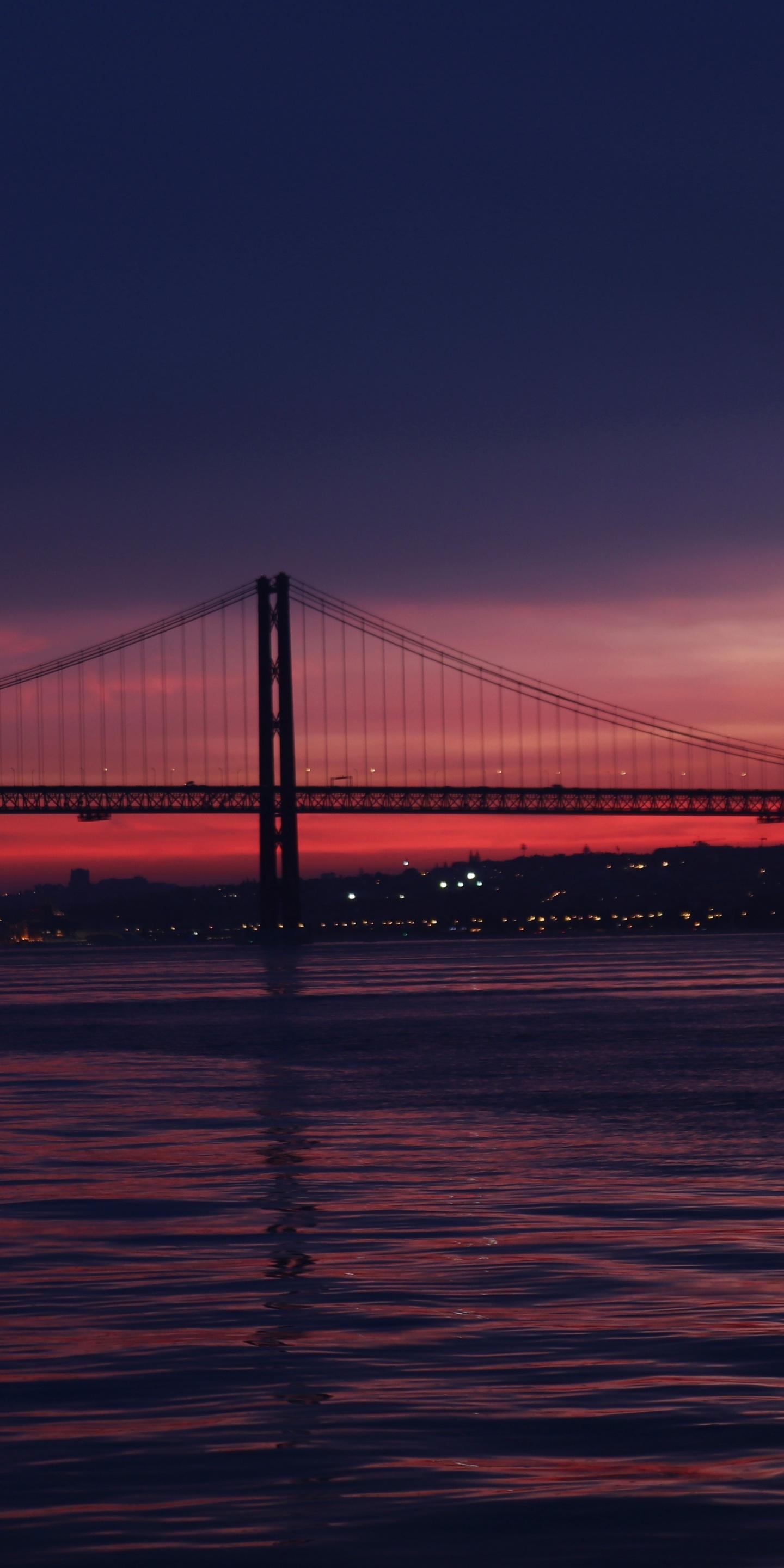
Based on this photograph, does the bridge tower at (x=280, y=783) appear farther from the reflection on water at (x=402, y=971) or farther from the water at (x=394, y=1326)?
the water at (x=394, y=1326)

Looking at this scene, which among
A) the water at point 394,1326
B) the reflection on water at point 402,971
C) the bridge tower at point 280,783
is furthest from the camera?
the bridge tower at point 280,783

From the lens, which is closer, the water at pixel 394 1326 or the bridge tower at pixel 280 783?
the water at pixel 394 1326

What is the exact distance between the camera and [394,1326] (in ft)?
24.4

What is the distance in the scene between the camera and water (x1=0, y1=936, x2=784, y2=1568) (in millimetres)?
4938

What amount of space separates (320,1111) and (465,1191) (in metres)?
6.70

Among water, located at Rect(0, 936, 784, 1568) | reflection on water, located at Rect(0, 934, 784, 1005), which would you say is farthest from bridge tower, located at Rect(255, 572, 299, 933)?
water, located at Rect(0, 936, 784, 1568)

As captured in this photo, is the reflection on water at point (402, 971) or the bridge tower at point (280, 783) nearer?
the reflection on water at point (402, 971)

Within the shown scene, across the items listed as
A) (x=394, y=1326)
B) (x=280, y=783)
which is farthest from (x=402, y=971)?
(x=394, y=1326)

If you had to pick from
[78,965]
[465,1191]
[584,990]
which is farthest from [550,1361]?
[78,965]

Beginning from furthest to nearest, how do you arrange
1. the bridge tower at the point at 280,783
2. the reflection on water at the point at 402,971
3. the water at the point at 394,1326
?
1. the bridge tower at the point at 280,783
2. the reflection on water at the point at 402,971
3. the water at the point at 394,1326

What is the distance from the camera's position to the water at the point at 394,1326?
4.94m

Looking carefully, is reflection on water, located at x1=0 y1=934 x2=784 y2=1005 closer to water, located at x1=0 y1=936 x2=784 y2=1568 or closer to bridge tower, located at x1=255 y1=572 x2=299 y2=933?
bridge tower, located at x1=255 y1=572 x2=299 y2=933

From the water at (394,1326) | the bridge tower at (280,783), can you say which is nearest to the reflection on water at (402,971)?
the bridge tower at (280,783)

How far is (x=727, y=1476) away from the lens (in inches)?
206
